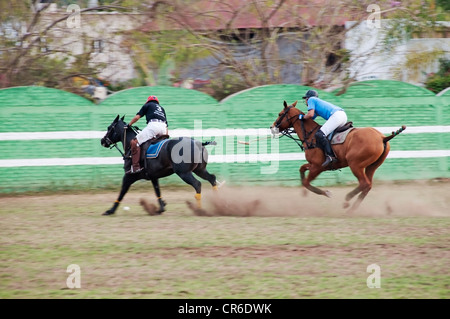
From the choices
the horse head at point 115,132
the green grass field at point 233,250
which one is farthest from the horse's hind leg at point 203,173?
the horse head at point 115,132

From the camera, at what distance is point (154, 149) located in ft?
42.8

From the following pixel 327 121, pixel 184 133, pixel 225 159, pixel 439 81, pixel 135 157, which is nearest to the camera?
pixel 135 157

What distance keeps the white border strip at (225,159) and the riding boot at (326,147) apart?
394cm

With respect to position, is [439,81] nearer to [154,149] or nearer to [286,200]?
[286,200]

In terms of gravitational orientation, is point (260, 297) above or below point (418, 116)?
below

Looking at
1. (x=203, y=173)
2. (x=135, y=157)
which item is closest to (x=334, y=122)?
(x=203, y=173)

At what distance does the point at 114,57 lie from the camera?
66.3 ft

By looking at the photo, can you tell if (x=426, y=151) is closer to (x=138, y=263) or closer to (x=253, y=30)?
(x=253, y=30)

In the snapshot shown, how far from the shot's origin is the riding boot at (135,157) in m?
13.0

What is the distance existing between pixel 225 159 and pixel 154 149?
4.34 meters

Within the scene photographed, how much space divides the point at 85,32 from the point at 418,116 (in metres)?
9.94

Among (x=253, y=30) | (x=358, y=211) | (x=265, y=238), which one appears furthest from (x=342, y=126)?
(x=253, y=30)
